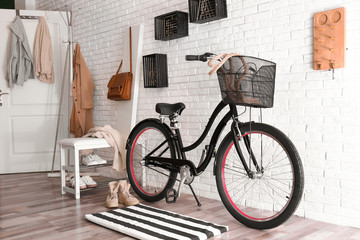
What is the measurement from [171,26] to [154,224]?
1749mm

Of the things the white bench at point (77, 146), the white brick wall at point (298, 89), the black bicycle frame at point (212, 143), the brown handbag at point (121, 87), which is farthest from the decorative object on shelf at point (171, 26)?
the white bench at point (77, 146)

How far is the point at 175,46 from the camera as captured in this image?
11.7ft

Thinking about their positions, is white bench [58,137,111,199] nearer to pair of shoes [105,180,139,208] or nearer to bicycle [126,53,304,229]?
bicycle [126,53,304,229]

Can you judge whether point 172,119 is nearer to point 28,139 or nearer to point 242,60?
point 242,60

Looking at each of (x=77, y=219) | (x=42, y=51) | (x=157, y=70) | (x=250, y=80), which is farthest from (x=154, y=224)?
(x=42, y=51)

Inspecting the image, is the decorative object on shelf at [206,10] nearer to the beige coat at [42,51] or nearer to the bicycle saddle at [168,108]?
the bicycle saddle at [168,108]

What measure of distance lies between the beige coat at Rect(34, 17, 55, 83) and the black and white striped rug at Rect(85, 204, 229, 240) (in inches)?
95.8

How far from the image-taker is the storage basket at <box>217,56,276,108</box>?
7.52ft

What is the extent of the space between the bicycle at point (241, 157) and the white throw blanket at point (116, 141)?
0.41ft

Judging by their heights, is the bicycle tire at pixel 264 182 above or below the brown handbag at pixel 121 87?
below

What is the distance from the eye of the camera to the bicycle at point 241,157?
2.30m

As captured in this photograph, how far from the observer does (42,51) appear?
15.3 feet

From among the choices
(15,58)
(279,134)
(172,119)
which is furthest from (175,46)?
(15,58)

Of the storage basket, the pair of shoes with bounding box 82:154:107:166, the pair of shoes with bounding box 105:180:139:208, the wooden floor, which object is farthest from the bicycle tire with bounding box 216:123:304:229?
the pair of shoes with bounding box 82:154:107:166
